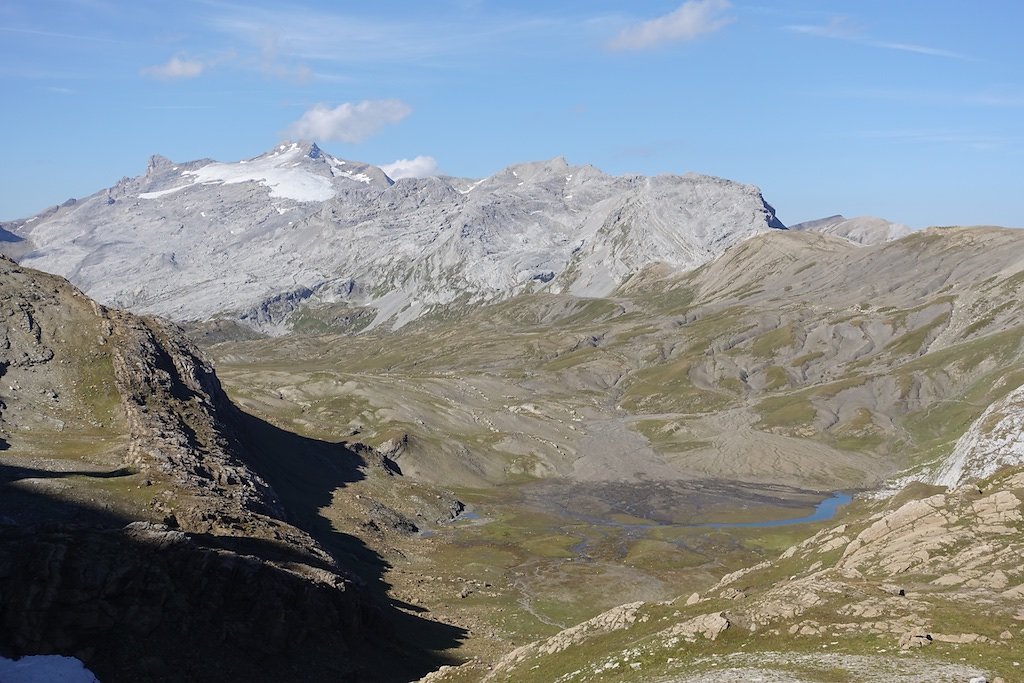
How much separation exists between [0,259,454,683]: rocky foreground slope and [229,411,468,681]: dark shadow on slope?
101 centimetres

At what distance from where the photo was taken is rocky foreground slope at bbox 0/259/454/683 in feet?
192

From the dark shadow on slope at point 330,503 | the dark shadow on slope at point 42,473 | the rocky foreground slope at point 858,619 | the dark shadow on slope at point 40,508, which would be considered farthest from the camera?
the dark shadow on slope at point 330,503

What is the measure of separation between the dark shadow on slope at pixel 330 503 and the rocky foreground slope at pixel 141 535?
1.01 metres

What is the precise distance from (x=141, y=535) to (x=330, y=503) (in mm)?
83362

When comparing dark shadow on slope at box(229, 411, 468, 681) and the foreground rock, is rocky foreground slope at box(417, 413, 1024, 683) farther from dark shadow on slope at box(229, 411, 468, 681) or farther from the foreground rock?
dark shadow on slope at box(229, 411, 468, 681)

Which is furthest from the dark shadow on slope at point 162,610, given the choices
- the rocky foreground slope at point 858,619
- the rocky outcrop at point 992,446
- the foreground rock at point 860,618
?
the rocky outcrop at point 992,446

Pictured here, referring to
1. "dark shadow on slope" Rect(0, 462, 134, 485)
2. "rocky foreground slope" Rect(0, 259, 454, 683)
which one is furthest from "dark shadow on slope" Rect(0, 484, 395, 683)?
"dark shadow on slope" Rect(0, 462, 134, 485)

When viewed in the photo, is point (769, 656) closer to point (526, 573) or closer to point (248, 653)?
point (248, 653)

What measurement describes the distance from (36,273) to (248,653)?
317 feet

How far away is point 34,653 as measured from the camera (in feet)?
179

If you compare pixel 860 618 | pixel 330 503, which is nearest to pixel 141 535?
pixel 860 618

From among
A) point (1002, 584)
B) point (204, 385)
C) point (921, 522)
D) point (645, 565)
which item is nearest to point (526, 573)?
point (645, 565)

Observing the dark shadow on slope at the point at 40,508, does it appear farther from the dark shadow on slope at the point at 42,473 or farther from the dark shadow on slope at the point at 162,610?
the dark shadow on slope at the point at 162,610

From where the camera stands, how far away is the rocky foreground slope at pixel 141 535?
58.6 metres
